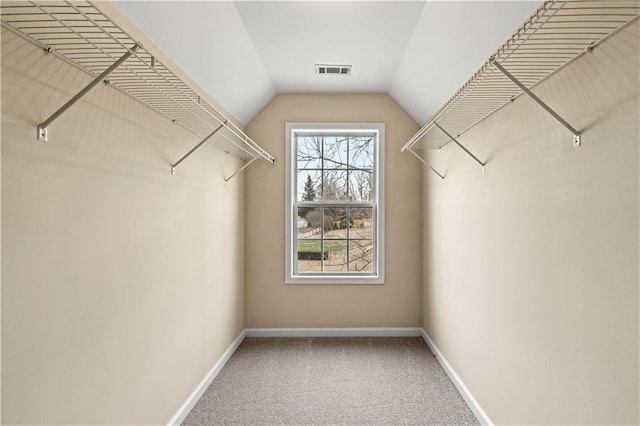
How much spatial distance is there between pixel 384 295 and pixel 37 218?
2.97 meters

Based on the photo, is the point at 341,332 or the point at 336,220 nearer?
the point at 341,332

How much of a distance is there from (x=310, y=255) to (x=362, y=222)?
63 cm

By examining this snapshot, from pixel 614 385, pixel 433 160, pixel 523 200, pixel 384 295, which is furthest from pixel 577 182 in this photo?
pixel 384 295

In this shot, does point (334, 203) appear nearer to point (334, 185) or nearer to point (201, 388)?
point (334, 185)

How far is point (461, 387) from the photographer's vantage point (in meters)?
2.43

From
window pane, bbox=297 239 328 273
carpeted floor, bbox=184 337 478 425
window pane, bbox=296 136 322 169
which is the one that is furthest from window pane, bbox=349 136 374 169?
carpeted floor, bbox=184 337 478 425

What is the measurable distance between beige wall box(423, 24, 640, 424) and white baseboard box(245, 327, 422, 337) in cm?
115

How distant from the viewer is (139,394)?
1.67m

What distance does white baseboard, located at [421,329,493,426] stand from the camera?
2088 millimetres

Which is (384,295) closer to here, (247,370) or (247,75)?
(247,370)

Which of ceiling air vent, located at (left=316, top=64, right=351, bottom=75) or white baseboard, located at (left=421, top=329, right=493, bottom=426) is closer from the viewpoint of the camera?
white baseboard, located at (left=421, top=329, right=493, bottom=426)

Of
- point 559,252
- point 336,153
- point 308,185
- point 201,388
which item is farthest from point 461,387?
point 336,153

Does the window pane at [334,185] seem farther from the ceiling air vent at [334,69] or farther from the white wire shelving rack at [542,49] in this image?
the white wire shelving rack at [542,49]

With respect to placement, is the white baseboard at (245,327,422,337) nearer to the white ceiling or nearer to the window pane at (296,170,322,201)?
the window pane at (296,170,322,201)
